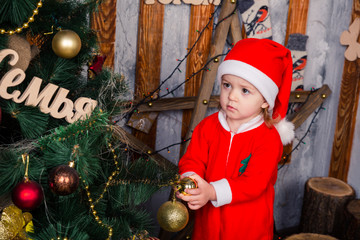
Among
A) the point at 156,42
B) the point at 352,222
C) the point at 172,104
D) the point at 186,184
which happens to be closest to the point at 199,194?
the point at 186,184

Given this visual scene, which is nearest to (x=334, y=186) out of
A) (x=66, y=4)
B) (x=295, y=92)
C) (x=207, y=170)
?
(x=295, y=92)

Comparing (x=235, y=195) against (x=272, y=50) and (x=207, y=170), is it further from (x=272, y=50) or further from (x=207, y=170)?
(x=272, y=50)

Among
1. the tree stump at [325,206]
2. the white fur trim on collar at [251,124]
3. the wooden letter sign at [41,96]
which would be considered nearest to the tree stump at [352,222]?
the tree stump at [325,206]

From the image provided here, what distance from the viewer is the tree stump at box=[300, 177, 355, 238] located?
7.59ft

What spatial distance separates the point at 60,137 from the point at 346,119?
2282mm

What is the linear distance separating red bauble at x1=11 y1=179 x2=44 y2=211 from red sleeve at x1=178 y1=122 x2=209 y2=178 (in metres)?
0.71

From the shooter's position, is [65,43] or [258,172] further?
[258,172]

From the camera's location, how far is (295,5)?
240 cm

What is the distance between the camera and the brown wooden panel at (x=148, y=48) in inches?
79.4

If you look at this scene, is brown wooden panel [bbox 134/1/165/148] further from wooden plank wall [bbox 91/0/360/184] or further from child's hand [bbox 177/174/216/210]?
child's hand [bbox 177/174/216/210]

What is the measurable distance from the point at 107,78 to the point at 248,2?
4.18 feet

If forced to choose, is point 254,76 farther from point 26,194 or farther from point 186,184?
point 26,194

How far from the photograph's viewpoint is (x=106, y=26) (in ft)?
6.38

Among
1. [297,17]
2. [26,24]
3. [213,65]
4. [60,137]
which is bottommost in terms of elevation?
[60,137]
